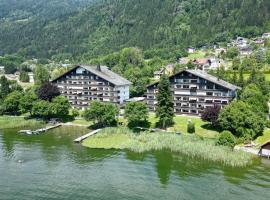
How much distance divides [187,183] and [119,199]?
1122 cm

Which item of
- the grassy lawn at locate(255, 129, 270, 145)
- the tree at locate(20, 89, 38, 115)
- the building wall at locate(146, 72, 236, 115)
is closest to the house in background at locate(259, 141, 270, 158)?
the grassy lawn at locate(255, 129, 270, 145)

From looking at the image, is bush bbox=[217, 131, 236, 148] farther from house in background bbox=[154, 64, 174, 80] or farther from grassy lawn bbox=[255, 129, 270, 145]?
house in background bbox=[154, 64, 174, 80]

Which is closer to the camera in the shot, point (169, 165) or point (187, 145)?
point (169, 165)

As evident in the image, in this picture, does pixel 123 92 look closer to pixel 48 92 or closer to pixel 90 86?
pixel 90 86

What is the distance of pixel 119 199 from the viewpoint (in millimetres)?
49125

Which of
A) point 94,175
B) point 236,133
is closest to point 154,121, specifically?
point 236,133

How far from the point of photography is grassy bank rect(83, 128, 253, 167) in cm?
6412

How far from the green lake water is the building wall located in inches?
1044

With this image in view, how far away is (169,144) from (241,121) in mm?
14353

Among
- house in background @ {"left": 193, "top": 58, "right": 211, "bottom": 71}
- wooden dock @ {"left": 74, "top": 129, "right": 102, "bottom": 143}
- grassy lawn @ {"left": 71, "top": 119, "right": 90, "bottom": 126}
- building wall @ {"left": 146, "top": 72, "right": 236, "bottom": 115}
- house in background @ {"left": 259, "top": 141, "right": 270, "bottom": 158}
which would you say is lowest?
house in background @ {"left": 259, "top": 141, "right": 270, "bottom": 158}

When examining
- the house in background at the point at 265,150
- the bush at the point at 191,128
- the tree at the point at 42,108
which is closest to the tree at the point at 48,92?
the tree at the point at 42,108

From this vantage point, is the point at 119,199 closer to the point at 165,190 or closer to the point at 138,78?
the point at 165,190

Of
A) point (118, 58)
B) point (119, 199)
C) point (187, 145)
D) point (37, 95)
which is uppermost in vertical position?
point (118, 58)

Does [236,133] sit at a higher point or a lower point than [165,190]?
higher
